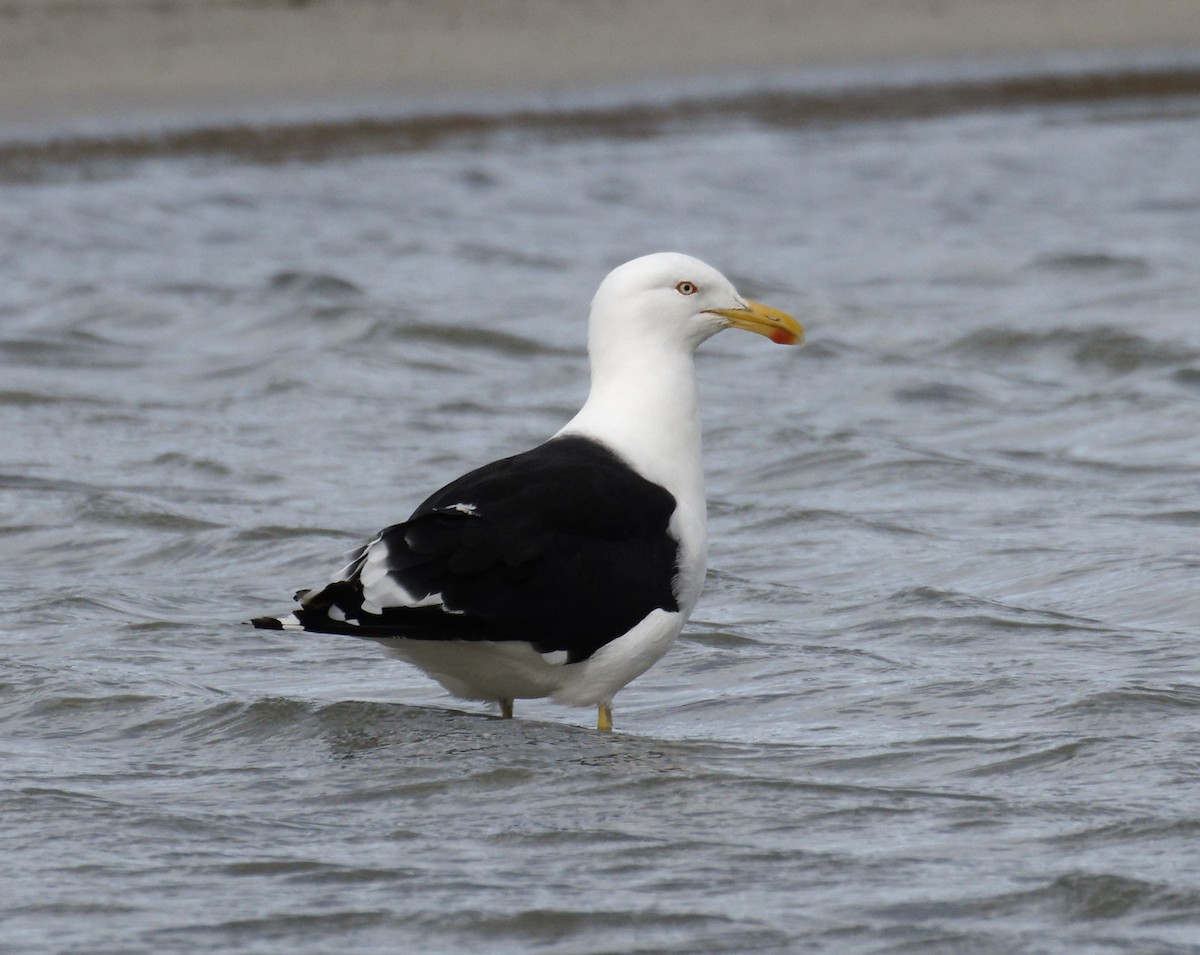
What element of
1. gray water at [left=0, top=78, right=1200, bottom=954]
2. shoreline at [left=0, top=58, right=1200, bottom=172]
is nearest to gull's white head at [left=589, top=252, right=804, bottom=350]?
gray water at [left=0, top=78, right=1200, bottom=954]

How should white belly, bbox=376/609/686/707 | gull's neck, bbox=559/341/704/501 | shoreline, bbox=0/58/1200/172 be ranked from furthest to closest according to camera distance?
1. shoreline, bbox=0/58/1200/172
2. gull's neck, bbox=559/341/704/501
3. white belly, bbox=376/609/686/707

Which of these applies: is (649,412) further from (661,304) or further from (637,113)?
(637,113)

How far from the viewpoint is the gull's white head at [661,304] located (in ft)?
21.2

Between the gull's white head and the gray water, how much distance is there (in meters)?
1.17

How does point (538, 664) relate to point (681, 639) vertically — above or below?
above

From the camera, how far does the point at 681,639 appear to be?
7.34 meters

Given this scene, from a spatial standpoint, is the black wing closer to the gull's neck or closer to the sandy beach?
the gull's neck

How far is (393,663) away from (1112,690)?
7.94ft

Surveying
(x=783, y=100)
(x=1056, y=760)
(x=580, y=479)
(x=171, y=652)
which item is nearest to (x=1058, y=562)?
(x=1056, y=760)

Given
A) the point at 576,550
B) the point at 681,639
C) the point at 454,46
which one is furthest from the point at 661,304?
the point at 454,46

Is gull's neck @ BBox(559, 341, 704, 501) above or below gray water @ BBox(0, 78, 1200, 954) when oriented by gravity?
above

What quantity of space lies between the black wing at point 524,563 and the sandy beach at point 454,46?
18213 mm

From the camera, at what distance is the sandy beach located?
958 inches

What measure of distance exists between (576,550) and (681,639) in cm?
159
